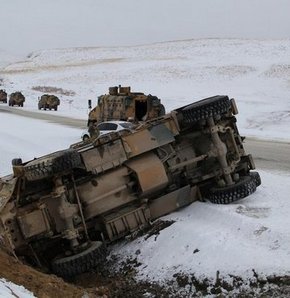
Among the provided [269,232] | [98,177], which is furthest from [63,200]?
[269,232]

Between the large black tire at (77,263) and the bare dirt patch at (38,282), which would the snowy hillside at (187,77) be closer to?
the large black tire at (77,263)

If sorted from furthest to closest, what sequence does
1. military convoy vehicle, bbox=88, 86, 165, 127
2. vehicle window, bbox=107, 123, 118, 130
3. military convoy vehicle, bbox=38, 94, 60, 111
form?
1. military convoy vehicle, bbox=38, 94, 60, 111
2. military convoy vehicle, bbox=88, 86, 165, 127
3. vehicle window, bbox=107, 123, 118, 130

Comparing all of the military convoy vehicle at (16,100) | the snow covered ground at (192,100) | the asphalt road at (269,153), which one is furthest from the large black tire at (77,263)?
the military convoy vehicle at (16,100)

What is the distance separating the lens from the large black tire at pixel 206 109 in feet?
28.1

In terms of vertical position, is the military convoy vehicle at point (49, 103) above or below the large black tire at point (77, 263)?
above

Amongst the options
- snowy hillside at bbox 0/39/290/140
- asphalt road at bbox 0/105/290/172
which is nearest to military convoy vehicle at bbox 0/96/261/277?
asphalt road at bbox 0/105/290/172

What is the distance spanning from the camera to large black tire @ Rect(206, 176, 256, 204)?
27.8 feet

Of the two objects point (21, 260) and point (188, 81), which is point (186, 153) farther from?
point (188, 81)

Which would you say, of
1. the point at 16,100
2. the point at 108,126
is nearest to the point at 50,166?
the point at 108,126

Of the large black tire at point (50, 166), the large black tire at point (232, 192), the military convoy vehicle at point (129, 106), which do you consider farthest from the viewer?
the military convoy vehicle at point (129, 106)

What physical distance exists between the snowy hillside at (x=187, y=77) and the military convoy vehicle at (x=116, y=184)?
19429 millimetres

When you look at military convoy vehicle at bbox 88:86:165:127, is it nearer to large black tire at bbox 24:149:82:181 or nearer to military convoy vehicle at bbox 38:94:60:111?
large black tire at bbox 24:149:82:181

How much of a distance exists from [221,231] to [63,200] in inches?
86.0

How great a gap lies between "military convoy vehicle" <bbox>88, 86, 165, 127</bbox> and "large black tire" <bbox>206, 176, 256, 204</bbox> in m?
11.4
